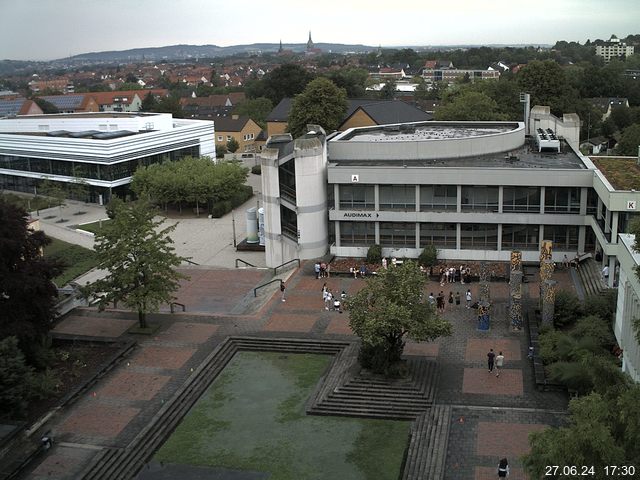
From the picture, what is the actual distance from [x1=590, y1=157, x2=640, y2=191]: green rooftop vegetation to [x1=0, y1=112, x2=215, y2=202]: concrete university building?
44.3 meters

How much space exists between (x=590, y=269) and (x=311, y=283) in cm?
1548

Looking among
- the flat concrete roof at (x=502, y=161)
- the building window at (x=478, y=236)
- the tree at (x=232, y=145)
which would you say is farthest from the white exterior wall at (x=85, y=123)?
the building window at (x=478, y=236)

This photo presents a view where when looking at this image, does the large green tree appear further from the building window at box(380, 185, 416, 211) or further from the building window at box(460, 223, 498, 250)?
the building window at box(380, 185, 416, 211)

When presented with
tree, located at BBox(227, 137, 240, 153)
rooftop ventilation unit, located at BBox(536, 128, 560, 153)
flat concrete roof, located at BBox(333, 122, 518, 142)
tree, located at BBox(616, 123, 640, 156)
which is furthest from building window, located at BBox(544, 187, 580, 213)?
tree, located at BBox(227, 137, 240, 153)

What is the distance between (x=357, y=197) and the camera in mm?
45344

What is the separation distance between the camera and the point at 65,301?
3859 cm

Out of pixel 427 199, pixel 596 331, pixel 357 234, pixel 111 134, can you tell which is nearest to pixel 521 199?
pixel 427 199

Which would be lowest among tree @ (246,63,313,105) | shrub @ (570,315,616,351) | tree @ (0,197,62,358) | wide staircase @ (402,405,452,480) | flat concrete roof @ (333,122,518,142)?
wide staircase @ (402,405,452,480)

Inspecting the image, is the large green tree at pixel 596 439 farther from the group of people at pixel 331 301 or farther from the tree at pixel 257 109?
the tree at pixel 257 109

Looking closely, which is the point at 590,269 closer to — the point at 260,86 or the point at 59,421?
the point at 59,421

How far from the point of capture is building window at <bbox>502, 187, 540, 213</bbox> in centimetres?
4275

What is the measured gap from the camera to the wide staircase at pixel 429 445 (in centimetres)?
2302

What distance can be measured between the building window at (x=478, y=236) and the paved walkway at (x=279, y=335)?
4428 mm

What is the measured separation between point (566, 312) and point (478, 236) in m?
11.4
